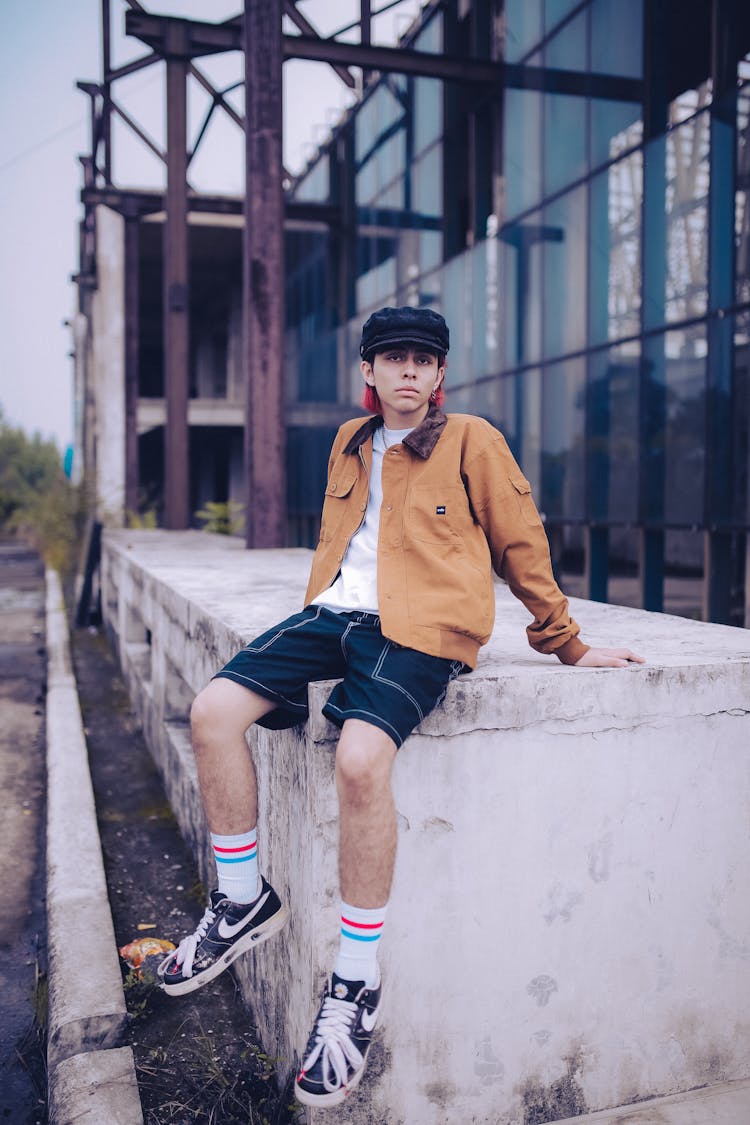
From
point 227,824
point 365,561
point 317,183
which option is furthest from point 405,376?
point 317,183

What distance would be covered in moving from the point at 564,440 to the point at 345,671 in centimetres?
875

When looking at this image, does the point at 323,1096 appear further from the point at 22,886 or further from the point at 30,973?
the point at 22,886

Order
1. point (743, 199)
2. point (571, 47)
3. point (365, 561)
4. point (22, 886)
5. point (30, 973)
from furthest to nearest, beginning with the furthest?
1. point (571, 47)
2. point (743, 199)
3. point (22, 886)
4. point (30, 973)
5. point (365, 561)

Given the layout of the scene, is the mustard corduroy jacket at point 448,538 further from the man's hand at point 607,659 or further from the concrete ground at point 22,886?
the concrete ground at point 22,886

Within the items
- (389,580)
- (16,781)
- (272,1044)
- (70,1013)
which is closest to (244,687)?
(389,580)

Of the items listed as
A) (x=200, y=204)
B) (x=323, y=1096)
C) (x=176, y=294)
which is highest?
(x=200, y=204)

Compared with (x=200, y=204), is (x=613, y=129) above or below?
below

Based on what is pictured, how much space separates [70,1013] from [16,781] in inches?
121

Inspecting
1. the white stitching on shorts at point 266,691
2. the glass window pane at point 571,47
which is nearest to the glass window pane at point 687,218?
the glass window pane at point 571,47

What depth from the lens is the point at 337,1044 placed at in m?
2.12

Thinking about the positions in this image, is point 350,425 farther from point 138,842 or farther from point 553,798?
point 138,842

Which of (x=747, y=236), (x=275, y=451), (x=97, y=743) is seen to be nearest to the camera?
(x=97, y=743)

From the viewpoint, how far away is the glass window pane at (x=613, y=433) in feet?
31.9

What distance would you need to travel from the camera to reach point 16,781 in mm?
5797
